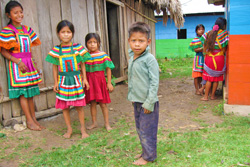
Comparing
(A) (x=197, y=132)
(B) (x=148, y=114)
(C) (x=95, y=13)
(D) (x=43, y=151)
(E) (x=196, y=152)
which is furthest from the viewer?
(C) (x=95, y=13)

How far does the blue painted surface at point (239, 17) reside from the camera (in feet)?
13.4

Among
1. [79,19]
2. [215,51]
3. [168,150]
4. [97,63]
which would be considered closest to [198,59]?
[215,51]

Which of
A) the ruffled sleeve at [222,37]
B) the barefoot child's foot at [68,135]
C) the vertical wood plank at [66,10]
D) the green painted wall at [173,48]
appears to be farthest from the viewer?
the green painted wall at [173,48]

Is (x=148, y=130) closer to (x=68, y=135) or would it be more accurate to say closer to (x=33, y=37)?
(x=68, y=135)

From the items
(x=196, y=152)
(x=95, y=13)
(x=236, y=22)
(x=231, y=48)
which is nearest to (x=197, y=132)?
(x=196, y=152)

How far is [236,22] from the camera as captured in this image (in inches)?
163

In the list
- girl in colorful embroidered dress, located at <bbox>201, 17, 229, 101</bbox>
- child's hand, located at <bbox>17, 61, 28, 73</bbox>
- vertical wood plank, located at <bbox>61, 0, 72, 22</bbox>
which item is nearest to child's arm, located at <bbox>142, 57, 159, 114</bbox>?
child's hand, located at <bbox>17, 61, 28, 73</bbox>

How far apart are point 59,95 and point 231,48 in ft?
9.94

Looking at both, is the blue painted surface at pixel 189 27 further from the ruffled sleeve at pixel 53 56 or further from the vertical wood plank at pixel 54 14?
the ruffled sleeve at pixel 53 56

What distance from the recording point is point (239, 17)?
4105 mm

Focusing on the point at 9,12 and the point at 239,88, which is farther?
the point at 239,88

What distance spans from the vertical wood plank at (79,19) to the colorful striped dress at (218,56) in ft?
8.82

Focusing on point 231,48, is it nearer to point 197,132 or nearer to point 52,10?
point 197,132

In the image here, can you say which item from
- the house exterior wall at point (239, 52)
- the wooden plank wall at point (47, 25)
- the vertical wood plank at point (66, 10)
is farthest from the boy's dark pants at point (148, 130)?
the vertical wood plank at point (66, 10)
